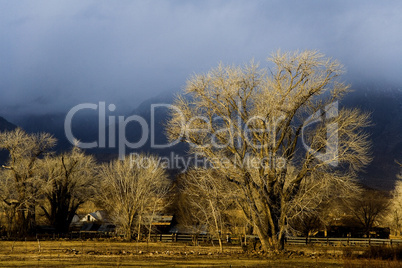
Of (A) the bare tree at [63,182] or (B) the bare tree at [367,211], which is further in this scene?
(B) the bare tree at [367,211]

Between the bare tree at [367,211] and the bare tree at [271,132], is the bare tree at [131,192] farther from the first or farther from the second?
the bare tree at [367,211]

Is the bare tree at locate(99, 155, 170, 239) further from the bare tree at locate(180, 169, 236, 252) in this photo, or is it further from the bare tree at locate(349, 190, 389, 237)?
the bare tree at locate(349, 190, 389, 237)

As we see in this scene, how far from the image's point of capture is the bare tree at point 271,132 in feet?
88.5

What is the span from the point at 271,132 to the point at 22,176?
3398 centimetres

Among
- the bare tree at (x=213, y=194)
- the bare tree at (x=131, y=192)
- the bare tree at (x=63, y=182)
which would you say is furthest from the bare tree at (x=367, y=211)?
the bare tree at (x=63, y=182)

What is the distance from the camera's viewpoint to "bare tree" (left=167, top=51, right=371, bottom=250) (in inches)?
1062

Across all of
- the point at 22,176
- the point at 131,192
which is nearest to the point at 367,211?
the point at 131,192

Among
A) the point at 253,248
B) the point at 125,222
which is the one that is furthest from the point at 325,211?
the point at 253,248

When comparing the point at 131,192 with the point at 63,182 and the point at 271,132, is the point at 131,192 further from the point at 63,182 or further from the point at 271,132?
the point at 271,132

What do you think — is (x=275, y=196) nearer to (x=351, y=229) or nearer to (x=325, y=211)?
(x=325, y=211)

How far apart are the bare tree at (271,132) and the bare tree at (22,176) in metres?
28.1

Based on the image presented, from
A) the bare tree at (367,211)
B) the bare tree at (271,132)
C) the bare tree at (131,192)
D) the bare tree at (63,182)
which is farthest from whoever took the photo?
the bare tree at (367,211)

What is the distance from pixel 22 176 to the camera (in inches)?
1944

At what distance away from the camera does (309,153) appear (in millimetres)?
27312
